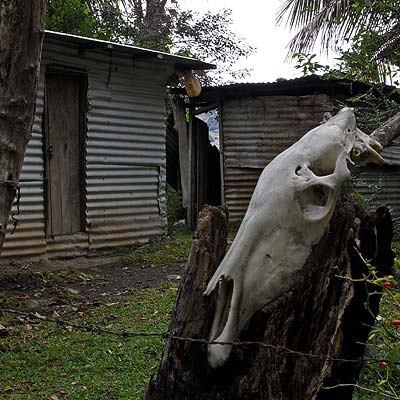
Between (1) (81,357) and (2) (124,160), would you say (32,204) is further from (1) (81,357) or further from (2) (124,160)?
(1) (81,357)

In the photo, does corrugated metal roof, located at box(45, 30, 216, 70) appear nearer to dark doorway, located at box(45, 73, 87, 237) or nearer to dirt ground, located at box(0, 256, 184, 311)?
dark doorway, located at box(45, 73, 87, 237)

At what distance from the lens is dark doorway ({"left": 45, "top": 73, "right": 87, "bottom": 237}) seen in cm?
1023

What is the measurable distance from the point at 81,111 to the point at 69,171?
2.95 feet

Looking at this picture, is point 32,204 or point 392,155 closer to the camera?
point 32,204

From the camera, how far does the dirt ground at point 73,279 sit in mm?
7992

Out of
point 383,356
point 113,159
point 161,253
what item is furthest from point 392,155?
point 383,356

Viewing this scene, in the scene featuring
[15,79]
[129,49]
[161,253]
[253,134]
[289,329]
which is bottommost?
[161,253]

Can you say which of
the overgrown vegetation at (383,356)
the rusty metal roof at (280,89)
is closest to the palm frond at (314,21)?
the rusty metal roof at (280,89)

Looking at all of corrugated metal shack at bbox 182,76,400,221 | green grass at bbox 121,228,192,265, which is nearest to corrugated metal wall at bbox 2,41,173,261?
green grass at bbox 121,228,192,265

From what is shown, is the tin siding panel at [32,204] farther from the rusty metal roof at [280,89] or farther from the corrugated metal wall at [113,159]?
the rusty metal roof at [280,89]

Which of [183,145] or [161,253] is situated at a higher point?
[183,145]

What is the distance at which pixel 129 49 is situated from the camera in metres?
10.3

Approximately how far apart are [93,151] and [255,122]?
4300 millimetres

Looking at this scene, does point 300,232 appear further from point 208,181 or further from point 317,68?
point 208,181
